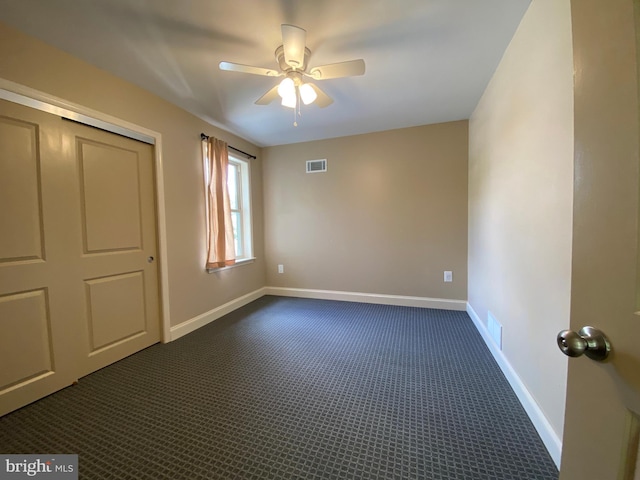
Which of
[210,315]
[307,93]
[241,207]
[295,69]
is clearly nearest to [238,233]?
[241,207]

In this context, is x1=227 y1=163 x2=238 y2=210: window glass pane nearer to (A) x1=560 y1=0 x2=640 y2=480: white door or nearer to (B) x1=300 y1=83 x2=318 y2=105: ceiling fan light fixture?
(B) x1=300 y1=83 x2=318 y2=105: ceiling fan light fixture

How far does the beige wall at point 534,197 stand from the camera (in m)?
1.17

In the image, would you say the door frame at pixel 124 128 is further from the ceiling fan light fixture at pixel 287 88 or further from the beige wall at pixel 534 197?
the beige wall at pixel 534 197

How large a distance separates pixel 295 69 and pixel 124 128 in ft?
5.12

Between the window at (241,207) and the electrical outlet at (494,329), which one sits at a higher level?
the window at (241,207)

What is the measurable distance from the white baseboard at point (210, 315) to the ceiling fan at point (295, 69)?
2.38m

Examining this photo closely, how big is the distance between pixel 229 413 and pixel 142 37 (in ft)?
8.21

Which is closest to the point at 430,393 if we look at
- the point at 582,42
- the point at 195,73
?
the point at 582,42

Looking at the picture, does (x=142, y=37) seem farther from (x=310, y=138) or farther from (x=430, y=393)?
(x=430, y=393)

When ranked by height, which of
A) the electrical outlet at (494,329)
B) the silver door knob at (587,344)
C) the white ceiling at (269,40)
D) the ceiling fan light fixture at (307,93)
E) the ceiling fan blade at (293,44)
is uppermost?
the white ceiling at (269,40)

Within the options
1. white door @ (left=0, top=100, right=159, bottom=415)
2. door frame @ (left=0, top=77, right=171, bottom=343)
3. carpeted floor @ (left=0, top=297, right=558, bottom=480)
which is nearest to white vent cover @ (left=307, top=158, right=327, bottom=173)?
door frame @ (left=0, top=77, right=171, bottom=343)

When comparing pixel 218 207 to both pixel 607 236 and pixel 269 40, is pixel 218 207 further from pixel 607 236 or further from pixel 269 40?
pixel 607 236

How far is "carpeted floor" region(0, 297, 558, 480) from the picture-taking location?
1201 millimetres

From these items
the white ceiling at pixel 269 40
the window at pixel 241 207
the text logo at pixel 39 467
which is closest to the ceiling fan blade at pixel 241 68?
the white ceiling at pixel 269 40
